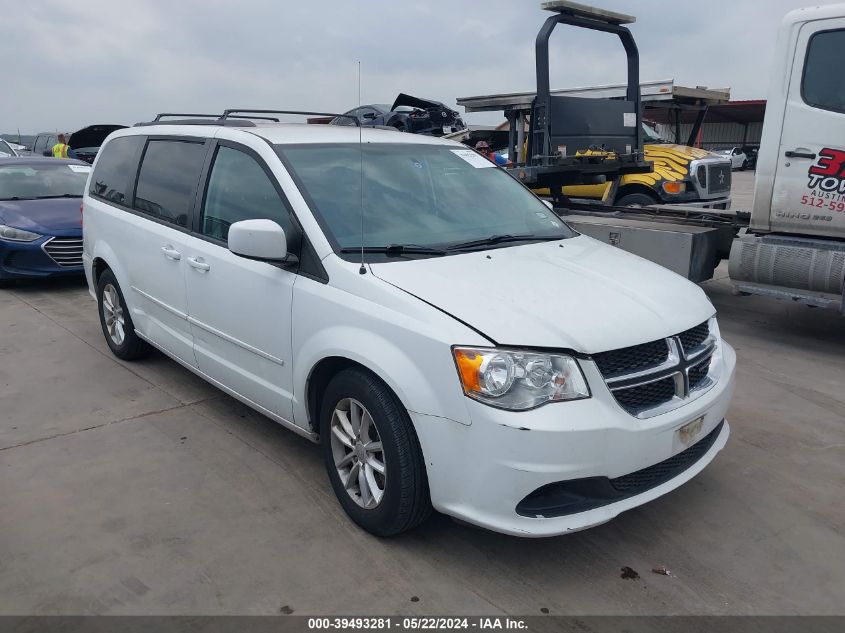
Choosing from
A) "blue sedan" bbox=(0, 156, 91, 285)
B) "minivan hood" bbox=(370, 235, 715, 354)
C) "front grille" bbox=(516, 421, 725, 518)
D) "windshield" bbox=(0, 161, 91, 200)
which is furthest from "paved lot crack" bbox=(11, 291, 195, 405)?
"front grille" bbox=(516, 421, 725, 518)

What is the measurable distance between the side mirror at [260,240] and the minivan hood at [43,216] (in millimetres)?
5756

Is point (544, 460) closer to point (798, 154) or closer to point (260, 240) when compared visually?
point (260, 240)

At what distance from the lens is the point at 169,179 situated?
15.2ft

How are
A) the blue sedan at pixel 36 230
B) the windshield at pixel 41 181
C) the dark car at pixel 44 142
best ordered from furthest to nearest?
the dark car at pixel 44 142, the windshield at pixel 41 181, the blue sedan at pixel 36 230

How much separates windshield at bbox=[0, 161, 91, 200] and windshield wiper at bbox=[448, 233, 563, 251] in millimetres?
7289

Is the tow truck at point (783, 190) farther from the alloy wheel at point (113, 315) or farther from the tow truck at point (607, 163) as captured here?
the alloy wheel at point (113, 315)

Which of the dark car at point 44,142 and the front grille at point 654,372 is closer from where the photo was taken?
the front grille at point 654,372

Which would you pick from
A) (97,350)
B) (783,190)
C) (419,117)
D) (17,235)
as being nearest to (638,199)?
(783,190)

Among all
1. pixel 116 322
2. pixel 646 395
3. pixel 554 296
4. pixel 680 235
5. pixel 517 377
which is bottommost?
pixel 116 322

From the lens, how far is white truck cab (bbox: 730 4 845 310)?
220 inches

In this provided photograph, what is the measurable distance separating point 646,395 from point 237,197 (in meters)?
2.39

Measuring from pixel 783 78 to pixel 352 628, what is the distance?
5.42m

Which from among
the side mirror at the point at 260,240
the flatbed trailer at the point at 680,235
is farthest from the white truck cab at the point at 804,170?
the side mirror at the point at 260,240

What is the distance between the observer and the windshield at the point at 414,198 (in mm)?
3504
